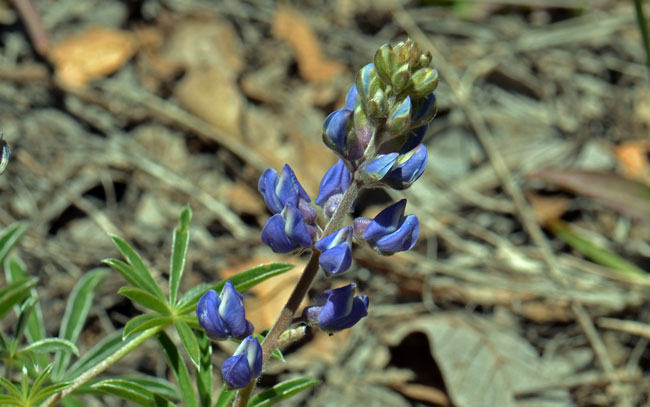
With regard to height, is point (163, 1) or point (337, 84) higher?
point (163, 1)

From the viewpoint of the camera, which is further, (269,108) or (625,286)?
(269,108)

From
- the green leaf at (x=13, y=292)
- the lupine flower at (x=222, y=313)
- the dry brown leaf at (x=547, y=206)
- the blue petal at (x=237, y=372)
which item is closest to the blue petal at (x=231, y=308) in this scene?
the lupine flower at (x=222, y=313)

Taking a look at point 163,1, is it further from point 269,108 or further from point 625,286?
point 625,286

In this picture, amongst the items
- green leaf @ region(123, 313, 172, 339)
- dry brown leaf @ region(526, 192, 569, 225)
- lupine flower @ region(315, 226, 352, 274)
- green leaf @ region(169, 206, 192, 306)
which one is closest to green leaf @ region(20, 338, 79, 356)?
green leaf @ region(123, 313, 172, 339)

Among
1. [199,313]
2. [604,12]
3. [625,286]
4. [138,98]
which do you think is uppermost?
[199,313]

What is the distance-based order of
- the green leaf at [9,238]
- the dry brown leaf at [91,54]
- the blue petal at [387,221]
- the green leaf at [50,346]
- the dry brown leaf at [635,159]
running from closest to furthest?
the blue petal at [387,221], the green leaf at [50,346], the green leaf at [9,238], the dry brown leaf at [91,54], the dry brown leaf at [635,159]

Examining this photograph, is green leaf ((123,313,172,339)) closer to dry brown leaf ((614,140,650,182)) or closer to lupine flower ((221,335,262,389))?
lupine flower ((221,335,262,389))

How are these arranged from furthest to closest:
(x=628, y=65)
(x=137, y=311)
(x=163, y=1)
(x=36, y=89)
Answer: (x=628, y=65) < (x=163, y=1) < (x=36, y=89) < (x=137, y=311)

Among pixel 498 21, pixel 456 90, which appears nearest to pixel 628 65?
pixel 498 21

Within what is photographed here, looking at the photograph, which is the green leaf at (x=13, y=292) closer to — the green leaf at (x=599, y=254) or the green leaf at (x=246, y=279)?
the green leaf at (x=246, y=279)
